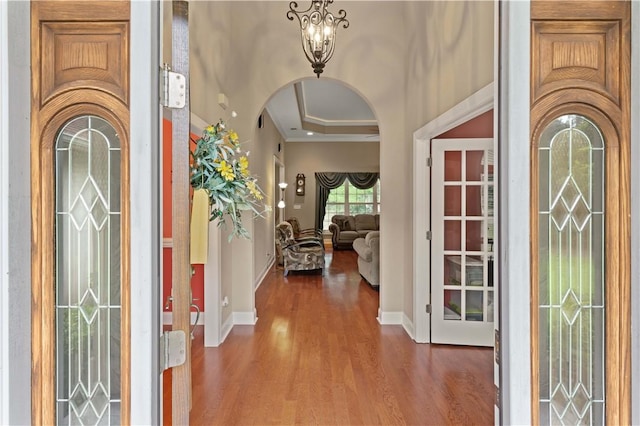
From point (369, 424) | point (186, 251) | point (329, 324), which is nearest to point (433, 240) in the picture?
point (329, 324)

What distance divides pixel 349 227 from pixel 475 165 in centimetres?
743

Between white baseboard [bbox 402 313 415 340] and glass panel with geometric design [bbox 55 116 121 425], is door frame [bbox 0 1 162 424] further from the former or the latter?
white baseboard [bbox 402 313 415 340]

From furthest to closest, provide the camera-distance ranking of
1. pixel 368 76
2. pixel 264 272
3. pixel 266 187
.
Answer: pixel 266 187 < pixel 264 272 < pixel 368 76

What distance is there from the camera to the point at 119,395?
1116mm

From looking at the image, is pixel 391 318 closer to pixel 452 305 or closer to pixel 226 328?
pixel 452 305

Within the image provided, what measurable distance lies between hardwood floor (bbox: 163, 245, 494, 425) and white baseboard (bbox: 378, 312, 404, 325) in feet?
0.30

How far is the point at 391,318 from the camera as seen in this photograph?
4.15 meters

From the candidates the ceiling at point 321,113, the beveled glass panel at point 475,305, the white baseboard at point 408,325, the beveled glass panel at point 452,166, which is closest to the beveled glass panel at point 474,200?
the beveled glass panel at point 452,166

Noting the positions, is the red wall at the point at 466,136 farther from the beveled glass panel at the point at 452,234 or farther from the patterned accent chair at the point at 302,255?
the patterned accent chair at the point at 302,255

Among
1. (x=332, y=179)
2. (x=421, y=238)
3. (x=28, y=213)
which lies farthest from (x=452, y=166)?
(x=332, y=179)

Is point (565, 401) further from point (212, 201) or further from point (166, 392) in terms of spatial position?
point (166, 392)

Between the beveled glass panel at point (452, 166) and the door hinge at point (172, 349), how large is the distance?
9.96 feet

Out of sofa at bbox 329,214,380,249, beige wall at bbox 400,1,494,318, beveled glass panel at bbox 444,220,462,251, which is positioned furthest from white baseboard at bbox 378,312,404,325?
sofa at bbox 329,214,380,249

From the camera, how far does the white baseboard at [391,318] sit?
4133 mm
